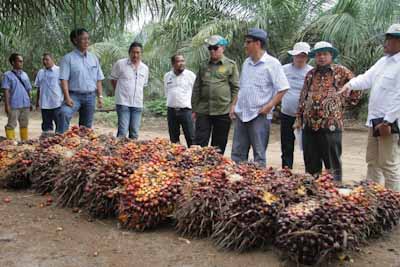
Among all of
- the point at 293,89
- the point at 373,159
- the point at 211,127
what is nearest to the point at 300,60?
the point at 293,89

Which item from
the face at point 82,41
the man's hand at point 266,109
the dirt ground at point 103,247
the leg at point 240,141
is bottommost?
the dirt ground at point 103,247

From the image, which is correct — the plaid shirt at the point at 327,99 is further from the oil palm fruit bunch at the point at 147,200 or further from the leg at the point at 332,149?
the oil palm fruit bunch at the point at 147,200

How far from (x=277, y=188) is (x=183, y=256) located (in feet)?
2.32

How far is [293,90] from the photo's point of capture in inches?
238

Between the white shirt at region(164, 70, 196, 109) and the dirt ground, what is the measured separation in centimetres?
355

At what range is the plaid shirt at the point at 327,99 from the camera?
194 inches

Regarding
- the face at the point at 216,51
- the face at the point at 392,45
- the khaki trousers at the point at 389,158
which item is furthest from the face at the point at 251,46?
the khaki trousers at the point at 389,158

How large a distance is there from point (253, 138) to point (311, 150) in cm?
60

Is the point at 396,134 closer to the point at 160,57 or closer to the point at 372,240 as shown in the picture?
the point at 372,240

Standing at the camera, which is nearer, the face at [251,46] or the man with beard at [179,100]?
the face at [251,46]

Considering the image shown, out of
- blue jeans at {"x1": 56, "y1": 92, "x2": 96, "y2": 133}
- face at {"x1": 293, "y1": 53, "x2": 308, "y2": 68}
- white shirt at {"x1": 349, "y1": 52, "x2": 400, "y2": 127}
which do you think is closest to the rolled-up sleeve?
blue jeans at {"x1": 56, "y1": 92, "x2": 96, "y2": 133}

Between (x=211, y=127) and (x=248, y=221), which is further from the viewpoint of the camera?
(x=211, y=127)

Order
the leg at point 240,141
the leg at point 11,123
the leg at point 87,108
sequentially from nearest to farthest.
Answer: the leg at point 240,141
the leg at point 87,108
the leg at point 11,123

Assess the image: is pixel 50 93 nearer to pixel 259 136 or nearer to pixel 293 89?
pixel 293 89
